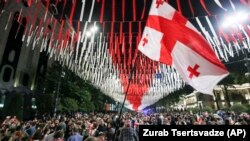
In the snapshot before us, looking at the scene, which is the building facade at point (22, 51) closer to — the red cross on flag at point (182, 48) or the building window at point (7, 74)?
the building window at point (7, 74)

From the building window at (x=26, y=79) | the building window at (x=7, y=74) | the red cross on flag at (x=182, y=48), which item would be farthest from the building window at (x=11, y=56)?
the red cross on flag at (x=182, y=48)

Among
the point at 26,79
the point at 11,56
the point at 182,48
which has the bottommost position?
the point at 182,48

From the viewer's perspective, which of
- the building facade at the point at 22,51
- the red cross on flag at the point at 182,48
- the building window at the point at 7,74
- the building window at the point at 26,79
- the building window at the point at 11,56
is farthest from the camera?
the building window at the point at 26,79

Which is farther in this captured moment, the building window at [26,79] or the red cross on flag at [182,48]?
the building window at [26,79]

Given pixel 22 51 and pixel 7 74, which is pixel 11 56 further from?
pixel 7 74

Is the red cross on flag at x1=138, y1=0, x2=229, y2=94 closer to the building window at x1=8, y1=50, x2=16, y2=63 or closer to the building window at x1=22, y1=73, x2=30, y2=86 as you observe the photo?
the building window at x1=8, y1=50, x2=16, y2=63

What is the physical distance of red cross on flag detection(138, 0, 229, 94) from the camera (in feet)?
18.7

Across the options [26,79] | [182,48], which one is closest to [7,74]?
[26,79]

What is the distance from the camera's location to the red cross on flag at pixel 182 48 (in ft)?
18.7

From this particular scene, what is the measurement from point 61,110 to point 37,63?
510 inches

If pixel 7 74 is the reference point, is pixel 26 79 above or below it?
above

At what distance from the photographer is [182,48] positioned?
259 inches

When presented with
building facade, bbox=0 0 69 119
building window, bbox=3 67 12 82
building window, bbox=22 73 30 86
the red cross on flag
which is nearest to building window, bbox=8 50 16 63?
building facade, bbox=0 0 69 119

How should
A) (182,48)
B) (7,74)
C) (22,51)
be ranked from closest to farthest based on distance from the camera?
(182,48) < (7,74) < (22,51)
